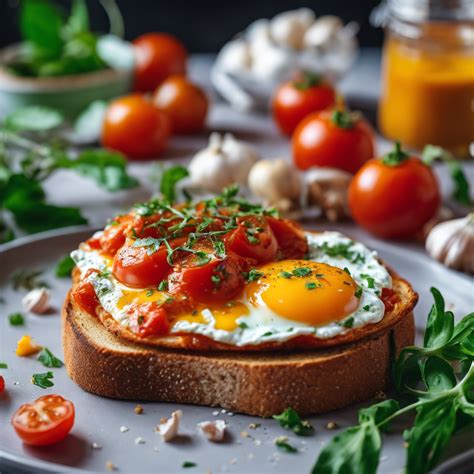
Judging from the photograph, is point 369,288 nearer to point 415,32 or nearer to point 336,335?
point 336,335

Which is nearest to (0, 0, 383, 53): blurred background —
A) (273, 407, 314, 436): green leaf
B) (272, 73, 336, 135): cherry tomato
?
(272, 73, 336, 135): cherry tomato

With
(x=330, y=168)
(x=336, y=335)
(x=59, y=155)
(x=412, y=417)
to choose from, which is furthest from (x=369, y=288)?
(x=59, y=155)

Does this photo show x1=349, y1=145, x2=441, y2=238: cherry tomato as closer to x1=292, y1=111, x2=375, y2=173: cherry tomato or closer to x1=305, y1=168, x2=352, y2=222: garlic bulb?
x1=305, y1=168, x2=352, y2=222: garlic bulb

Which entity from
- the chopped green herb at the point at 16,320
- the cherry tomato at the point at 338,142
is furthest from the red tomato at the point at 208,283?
the cherry tomato at the point at 338,142

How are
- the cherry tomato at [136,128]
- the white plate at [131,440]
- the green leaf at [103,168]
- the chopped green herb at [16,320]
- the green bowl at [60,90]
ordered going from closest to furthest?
the white plate at [131,440], the chopped green herb at [16,320], the green leaf at [103,168], the cherry tomato at [136,128], the green bowl at [60,90]

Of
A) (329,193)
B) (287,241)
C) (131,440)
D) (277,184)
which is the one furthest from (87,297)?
(329,193)

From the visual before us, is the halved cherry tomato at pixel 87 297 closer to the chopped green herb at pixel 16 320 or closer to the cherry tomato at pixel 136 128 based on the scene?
the chopped green herb at pixel 16 320
